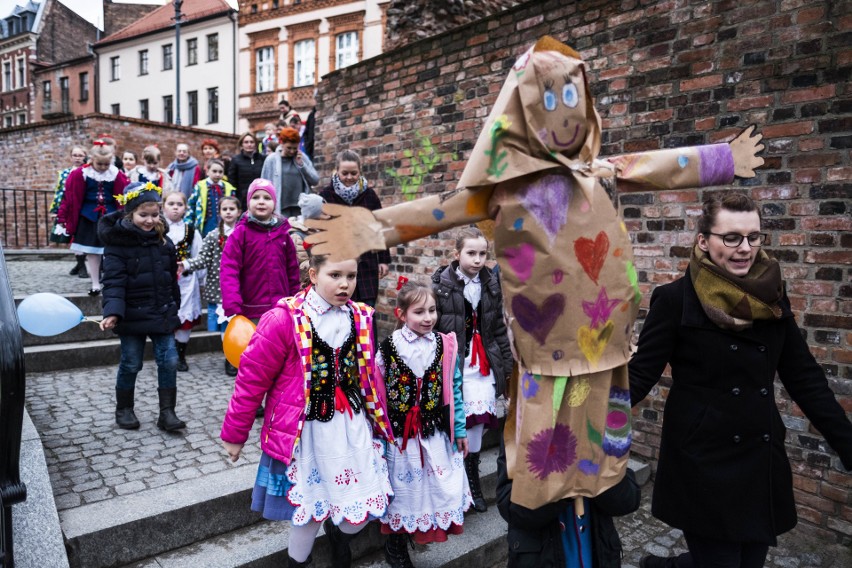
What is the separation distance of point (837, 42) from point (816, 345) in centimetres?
174

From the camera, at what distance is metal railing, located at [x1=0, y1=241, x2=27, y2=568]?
2.43 metres

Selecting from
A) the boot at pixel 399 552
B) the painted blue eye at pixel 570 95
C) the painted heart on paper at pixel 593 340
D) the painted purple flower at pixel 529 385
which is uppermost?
the painted blue eye at pixel 570 95

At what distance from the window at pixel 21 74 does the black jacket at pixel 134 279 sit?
156 ft

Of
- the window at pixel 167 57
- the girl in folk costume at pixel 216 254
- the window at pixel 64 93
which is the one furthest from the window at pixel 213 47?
the girl in folk costume at pixel 216 254

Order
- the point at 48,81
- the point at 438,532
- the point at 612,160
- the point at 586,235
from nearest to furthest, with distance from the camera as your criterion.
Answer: the point at 586,235, the point at 612,160, the point at 438,532, the point at 48,81

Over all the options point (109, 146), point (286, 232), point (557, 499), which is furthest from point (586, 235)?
point (109, 146)

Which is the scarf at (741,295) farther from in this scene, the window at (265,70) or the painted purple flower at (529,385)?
the window at (265,70)

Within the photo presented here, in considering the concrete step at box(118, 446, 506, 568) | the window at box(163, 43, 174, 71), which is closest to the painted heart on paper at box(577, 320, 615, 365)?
the concrete step at box(118, 446, 506, 568)

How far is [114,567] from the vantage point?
3.10 m

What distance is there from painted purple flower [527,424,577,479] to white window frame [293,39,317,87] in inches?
1292

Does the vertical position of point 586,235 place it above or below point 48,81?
below

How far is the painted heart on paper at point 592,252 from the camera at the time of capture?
197 cm

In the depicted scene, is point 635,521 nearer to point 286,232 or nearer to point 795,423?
point 795,423

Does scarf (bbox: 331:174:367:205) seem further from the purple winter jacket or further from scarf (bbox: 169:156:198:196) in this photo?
scarf (bbox: 169:156:198:196)
